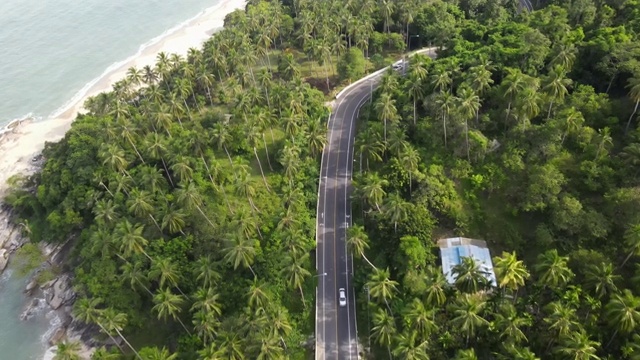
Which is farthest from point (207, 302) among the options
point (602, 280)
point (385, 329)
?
point (602, 280)

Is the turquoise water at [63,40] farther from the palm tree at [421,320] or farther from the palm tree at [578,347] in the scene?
the palm tree at [578,347]

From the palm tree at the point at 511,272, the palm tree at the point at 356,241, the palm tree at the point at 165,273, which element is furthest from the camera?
the palm tree at the point at 165,273

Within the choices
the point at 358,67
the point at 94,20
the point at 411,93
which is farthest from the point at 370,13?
the point at 94,20

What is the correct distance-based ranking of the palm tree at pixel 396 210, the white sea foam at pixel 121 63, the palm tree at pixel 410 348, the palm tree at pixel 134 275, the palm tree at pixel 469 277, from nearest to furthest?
the palm tree at pixel 410 348
the palm tree at pixel 469 277
the palm tree at pixel 396 210
the palm tree at pixel 134 275
the white sea foam at pixel 121 63

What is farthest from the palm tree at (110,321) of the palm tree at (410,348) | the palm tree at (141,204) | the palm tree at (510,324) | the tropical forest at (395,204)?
the palm tree at (510,324)

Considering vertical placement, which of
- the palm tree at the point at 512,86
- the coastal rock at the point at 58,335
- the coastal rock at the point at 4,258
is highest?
the palm tree at the point at 512,86

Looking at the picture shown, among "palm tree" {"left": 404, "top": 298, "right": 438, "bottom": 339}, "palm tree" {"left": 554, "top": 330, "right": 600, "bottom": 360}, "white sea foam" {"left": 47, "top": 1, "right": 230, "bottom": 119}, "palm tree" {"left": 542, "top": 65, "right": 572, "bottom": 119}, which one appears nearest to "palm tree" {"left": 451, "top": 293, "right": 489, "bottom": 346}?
"palm tree" {"left": 404, "top": 298, "right": 438, "bottom": 339}
